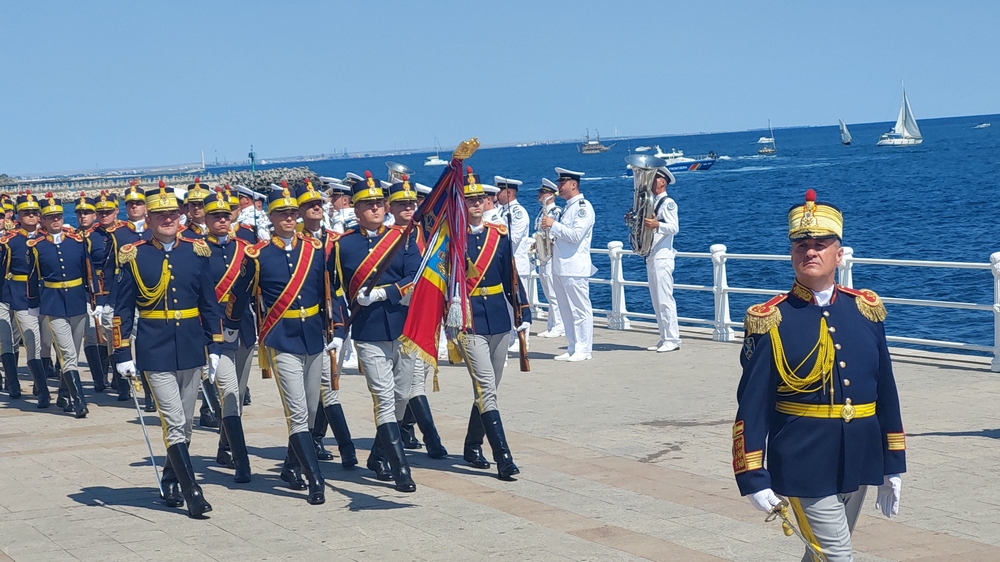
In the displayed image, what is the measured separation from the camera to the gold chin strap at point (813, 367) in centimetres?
528

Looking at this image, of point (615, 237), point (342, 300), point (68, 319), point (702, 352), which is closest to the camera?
point (342, 300)

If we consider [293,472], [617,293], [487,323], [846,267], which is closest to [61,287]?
[293,472]

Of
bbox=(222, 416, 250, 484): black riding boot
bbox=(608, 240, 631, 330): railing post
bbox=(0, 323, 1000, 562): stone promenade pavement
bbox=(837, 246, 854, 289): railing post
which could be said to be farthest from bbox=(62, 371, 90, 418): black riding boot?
bbox=(837, 246, 854, 289): railing post

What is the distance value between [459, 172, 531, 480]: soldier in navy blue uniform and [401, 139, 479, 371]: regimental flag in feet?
0.68

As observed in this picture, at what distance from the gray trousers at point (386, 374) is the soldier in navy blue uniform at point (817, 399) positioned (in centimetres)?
427

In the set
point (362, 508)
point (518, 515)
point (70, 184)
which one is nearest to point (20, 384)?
point (362, 508)

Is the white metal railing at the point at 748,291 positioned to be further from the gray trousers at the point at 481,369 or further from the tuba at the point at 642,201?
the gray trousers at the point at 481,369

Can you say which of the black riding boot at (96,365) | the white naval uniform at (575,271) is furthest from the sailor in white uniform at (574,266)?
the black riding boot at (96,365)

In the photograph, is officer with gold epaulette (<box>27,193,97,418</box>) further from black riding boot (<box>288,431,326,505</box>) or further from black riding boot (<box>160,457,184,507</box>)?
black riding boot (<box>288,431,326,505</box>)

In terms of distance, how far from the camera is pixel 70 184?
489ft

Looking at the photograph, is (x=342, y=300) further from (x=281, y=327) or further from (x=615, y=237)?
(x=615, y=237)

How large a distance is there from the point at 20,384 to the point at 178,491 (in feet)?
26.2

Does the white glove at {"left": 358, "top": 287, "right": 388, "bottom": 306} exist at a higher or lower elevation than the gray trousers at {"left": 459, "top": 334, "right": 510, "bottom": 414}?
higher

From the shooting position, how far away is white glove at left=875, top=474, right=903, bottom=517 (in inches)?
213
